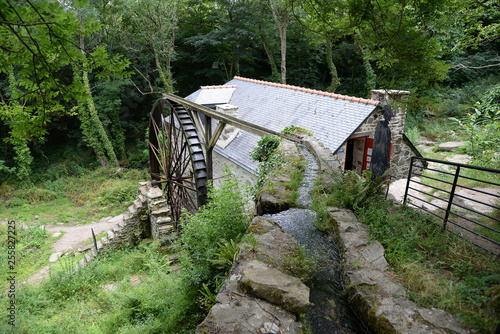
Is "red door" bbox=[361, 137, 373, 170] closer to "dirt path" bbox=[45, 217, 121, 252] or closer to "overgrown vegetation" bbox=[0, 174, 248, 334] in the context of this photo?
"overgrown vegetation" bbox=[0, 174, 248, 334]

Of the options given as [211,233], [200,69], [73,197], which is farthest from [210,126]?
[200,69]

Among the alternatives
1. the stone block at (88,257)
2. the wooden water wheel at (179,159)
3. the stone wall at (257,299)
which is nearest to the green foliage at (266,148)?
the wooden water wheel at (179,159)

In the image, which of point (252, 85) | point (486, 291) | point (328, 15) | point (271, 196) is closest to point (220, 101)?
point (252, 85)

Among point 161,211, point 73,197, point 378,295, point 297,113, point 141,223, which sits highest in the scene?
point 297,113

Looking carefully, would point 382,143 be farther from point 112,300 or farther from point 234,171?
point 112,300

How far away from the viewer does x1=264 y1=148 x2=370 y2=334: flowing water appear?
2201 millimetres

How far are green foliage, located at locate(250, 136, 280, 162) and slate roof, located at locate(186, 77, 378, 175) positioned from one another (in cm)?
68

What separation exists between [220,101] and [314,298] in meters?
9.88

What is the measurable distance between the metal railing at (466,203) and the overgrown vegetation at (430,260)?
22cm

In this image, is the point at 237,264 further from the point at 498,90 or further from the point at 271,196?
the point at 498,90

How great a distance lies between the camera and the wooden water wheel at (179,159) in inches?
278

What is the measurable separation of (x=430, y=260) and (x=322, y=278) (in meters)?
1.00

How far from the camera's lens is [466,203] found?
541cm

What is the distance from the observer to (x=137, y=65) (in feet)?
58.6
